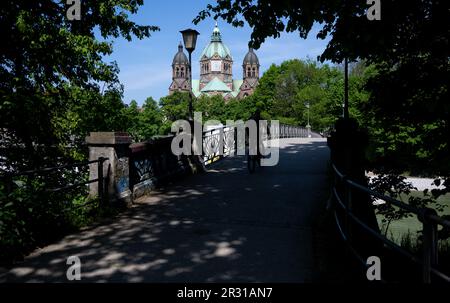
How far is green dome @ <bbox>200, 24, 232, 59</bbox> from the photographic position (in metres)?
174

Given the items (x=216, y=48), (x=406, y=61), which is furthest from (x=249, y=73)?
(x=406, y=61)

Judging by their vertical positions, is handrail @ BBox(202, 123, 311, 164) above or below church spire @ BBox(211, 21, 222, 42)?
below

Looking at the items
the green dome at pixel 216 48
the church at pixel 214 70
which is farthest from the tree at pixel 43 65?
the green dome at pixel 216 48

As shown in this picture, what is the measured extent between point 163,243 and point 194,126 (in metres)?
7.84

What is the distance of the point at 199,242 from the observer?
19.0ft

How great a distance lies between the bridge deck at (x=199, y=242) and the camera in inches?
180

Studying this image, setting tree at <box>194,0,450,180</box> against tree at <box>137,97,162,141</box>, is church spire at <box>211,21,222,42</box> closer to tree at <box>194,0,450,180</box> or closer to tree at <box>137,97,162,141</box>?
tree at <box>137,97,162,141</box>

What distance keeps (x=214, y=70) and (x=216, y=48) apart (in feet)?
35.0

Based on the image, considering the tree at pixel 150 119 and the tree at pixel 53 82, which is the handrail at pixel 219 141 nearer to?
the tree at pixel 53 82

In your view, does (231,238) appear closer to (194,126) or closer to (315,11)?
(315,11)

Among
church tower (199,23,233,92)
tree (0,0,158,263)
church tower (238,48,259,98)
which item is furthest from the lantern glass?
church tower (199,23,233,92)

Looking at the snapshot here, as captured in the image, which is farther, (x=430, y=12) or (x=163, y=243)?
(x=430, y=12)
